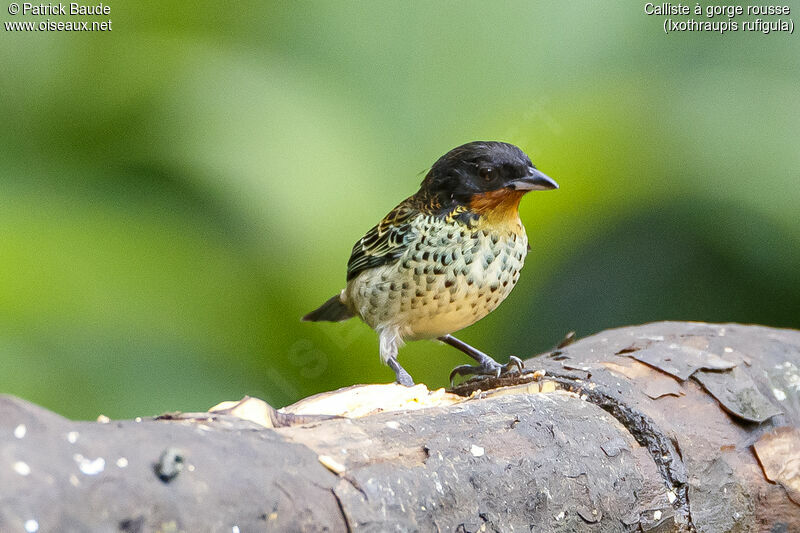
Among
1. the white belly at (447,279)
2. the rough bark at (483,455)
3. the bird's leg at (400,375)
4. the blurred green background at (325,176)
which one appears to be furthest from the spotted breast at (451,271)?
the blurred green background at (325,176)

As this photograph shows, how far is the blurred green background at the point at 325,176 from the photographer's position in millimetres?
3285

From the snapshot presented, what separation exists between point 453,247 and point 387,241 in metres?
0.27

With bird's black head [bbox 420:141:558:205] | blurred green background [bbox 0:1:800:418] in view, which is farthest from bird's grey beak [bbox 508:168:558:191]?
blurred green background [bbox 0:1:800:418]

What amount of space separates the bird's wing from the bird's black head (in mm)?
131

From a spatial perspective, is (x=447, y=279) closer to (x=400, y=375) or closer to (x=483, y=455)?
(x=400, y=375)

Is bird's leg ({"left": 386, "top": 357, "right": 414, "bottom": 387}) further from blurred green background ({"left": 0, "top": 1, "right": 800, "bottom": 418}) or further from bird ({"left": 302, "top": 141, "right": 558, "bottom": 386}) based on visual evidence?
blurred green background ({"left": 0, "top": 1, "right": 800, "bottom": 418})

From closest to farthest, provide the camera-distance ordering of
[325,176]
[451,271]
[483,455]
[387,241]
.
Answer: [483,455], [451,271], [387,241], [325,176]

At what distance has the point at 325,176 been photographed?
3.67 metres

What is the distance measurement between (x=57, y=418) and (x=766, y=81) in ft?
13.4

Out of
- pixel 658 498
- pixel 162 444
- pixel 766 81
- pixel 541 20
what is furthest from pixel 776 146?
pixel 162 444

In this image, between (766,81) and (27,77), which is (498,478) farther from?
(766,81)

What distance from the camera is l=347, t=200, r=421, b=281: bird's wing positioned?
2780 mm

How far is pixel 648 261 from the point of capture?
14.2 feet

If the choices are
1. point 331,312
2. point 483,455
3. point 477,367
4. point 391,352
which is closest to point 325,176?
point 331,312
